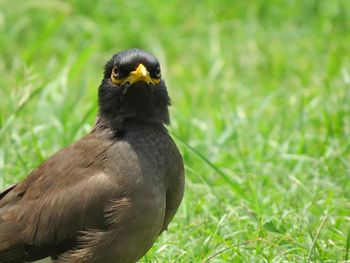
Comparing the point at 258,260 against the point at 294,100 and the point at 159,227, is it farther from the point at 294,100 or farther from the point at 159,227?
the point at 294,100

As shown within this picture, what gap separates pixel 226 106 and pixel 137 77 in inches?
103

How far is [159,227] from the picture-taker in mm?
4484

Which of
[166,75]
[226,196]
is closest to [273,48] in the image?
[166,75]

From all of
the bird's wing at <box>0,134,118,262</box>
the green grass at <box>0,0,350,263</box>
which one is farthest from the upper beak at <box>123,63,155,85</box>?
the green grass at <box>0,0,350,263</box>

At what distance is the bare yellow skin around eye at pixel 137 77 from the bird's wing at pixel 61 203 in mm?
289

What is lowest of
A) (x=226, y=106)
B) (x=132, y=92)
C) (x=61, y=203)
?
(x=226, y=106)

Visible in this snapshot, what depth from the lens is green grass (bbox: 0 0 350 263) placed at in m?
5.19

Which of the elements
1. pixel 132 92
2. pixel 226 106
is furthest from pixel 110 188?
pixel 226 106

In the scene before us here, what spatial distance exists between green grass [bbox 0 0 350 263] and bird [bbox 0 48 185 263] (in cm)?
47

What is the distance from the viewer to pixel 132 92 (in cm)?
470

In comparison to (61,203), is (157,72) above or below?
above

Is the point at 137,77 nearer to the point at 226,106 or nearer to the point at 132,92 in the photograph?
the point at 132,92

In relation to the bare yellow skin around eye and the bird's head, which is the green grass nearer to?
the bird's head

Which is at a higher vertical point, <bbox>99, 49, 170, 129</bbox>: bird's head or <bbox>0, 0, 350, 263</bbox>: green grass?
<bbox>99, 49, 170, 129</bbox>: bird's head
